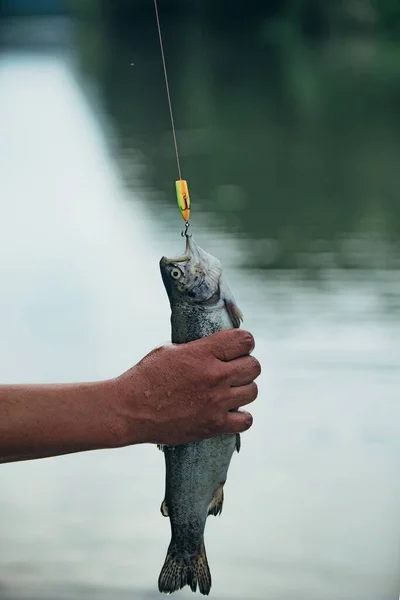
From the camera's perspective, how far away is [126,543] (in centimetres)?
385

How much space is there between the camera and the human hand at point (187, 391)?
201 centimetres

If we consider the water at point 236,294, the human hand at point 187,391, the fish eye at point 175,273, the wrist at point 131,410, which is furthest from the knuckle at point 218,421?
the water at point 236,294

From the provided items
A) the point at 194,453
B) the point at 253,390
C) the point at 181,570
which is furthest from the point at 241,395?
the point at 181,570

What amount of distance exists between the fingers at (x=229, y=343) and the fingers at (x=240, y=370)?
0.05 ft

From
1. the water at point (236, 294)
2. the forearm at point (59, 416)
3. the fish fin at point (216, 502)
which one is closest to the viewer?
the forearm at point (59, 416)

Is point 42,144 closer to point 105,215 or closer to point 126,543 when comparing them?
point 105,215

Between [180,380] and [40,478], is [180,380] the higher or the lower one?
the higher one

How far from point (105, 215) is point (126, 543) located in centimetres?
394

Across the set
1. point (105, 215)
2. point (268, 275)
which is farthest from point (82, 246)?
point (268, 275)

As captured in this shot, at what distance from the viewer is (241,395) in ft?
6.69

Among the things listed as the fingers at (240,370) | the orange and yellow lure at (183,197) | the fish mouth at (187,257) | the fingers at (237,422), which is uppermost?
the orange and yellow lure at (183,197)

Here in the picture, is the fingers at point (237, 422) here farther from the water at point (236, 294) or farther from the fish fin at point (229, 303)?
the water at point (236, 294)

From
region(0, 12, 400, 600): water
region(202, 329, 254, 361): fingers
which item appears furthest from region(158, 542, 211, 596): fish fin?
region(0, 12, 400, 600): water

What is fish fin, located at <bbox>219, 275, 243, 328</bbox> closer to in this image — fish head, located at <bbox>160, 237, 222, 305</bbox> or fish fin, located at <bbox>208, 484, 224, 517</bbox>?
fish head, located at <bbox>160, 237, 222, 305</bbox>
